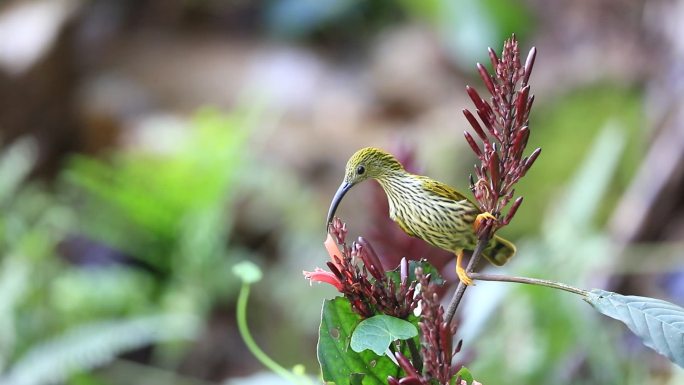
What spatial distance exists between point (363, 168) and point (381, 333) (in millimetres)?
123

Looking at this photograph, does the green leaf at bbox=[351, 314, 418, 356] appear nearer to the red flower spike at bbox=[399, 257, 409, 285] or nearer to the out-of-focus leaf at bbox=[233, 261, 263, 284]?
the red flower spike at bbox=[399, 257, 409, 285]

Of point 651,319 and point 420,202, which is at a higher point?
point 420,202

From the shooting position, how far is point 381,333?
58 centimetres

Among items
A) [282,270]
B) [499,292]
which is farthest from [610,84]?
[499,292]

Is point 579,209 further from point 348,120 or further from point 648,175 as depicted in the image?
point 348,120

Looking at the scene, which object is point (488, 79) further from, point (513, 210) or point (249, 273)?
point (249, 273)

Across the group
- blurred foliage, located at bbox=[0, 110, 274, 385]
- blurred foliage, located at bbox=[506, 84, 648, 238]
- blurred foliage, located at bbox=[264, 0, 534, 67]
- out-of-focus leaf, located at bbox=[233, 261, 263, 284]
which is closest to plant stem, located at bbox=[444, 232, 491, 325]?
out-of-focus leaf, located at bbox=[233, 261, 263, 284]

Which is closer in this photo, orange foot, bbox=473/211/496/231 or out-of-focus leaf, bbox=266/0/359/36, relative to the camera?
orange foot, bbox=473/211/496/231

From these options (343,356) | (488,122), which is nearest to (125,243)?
(343,356)

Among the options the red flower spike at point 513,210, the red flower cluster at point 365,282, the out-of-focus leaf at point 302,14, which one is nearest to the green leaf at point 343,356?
the red flower cluster at point 365,282

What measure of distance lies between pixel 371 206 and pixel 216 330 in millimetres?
1829

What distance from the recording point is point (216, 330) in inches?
113

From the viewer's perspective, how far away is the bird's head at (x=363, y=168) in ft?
2.03

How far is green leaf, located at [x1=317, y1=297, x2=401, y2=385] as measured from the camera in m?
0.64
